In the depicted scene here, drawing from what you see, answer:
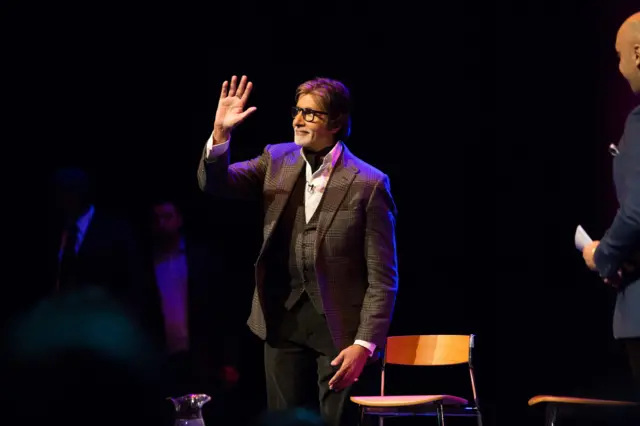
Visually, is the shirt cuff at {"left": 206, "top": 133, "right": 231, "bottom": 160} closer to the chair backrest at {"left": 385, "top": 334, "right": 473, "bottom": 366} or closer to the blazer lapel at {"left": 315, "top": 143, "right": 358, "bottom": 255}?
the blazer lapel at {"left": 315, "top": 143, "right": 358, "bottom": 255}

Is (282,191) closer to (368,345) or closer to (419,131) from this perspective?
(368,345)

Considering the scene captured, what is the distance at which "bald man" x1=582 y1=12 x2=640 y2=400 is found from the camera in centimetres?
197

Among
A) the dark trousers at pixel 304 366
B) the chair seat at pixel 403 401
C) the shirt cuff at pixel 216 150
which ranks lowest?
the chair seat at pixel 403 401

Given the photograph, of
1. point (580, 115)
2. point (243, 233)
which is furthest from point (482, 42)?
point (243, 233)

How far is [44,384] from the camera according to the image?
4.34 metres

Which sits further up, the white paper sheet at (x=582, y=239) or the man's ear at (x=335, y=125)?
the man's ear at (x=335, y=125)

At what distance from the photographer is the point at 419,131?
494 centimetres

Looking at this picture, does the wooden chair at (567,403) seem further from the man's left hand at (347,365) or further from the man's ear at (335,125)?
the man's ear at (335,125)

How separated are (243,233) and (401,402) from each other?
2266 millimetres

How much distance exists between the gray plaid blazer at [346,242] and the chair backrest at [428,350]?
0.90 m

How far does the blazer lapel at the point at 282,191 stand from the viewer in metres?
2.81

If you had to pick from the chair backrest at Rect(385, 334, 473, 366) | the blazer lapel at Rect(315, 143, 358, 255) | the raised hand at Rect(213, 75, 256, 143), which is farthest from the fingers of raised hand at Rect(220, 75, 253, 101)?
the chair backrest at Rect(385, 334, 473, 366)

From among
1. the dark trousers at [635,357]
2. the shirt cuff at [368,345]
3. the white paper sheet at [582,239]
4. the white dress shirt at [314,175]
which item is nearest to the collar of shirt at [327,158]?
the white dress shirt at [314,175]

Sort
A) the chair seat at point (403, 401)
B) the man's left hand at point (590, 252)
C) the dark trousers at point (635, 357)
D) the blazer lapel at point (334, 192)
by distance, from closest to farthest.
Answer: the dark trousers at point (635, 357) < the man's left hand at point (590, 252) < the blazer lapel at point (334, 192) < the chair seat at point (403, 401)
